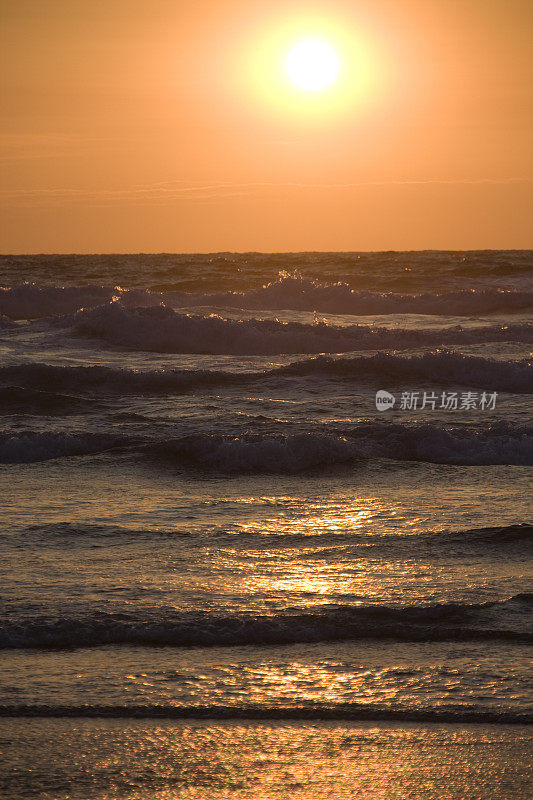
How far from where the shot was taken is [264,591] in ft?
17.6

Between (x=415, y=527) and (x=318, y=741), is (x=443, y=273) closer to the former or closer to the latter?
(x=415, y=527)

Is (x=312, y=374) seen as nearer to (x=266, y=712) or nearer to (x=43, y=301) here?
(x=266, y=712)

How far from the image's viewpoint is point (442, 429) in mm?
10250

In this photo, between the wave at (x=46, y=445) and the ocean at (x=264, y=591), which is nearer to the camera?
the ocean at (x=264, y=591)

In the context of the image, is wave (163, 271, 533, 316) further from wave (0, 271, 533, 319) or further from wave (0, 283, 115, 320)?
wave (0, 283, 115, 320)

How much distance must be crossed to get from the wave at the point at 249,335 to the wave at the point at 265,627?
14617mm

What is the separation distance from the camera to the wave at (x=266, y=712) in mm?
3824

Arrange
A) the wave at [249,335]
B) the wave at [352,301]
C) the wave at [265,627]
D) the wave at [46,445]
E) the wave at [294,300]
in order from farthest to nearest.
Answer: the wave at [294,300], the wave at [352,301], the wave at [249,335], the wave at [46,445], the wave at [265,627]

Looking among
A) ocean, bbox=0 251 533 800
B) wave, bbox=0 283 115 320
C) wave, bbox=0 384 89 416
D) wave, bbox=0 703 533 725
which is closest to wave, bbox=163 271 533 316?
wave, bbox=0 283 115 320

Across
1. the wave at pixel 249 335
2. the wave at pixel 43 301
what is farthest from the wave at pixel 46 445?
the wave at pixel 43 301

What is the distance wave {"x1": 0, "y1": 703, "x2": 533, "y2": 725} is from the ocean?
0.03 ft

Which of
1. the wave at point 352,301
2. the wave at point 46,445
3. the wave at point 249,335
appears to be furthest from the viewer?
the wave at point 352,301

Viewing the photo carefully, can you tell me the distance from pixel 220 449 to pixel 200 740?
19.5ft

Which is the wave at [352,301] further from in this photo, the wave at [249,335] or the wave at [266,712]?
the wave at [266,712]
